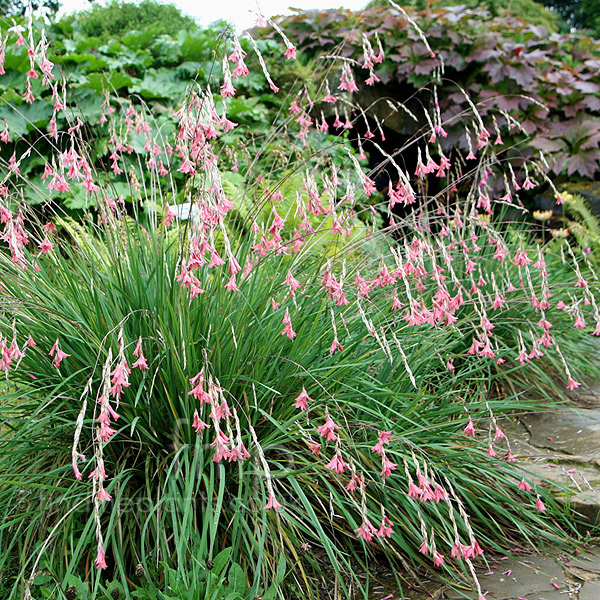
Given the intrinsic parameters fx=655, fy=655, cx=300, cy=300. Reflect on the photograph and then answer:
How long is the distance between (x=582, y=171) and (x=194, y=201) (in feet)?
19.8

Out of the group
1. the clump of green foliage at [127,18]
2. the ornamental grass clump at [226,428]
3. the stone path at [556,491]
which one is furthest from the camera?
the clump of green foliage at [127,18]

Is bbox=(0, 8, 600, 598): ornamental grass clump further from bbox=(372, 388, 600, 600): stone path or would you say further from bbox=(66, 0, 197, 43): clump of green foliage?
bbox=(66, 0, 197, 43): clump of green foliage

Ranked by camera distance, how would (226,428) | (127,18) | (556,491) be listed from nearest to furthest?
(226,428), (556,491), (127,18)

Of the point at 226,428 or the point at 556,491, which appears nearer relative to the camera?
the point at 226,428

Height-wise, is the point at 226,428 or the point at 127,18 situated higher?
the point at 127,18

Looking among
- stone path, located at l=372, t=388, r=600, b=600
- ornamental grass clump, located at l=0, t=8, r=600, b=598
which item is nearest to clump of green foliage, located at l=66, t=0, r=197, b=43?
ornamental grass clump, located at l=0, t=8, r=600, b=598

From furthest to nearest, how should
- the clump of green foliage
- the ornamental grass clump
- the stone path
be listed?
1. the clump of green foliage
2. the stone path
3. the ornamental grass clump

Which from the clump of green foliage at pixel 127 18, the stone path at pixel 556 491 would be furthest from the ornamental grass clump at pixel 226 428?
the clump of green foliage at pixel 127 18

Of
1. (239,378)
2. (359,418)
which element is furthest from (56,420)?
(359,418)

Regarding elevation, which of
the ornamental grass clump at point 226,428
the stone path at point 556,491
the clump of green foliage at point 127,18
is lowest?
the stone path at point 556,491

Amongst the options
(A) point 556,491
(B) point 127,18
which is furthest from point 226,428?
(B) point 127,18

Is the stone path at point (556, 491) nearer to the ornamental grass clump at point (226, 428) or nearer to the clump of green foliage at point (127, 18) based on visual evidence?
the ornamental grass clump at point (226, 428)

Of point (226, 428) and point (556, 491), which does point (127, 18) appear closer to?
point (226, 428)

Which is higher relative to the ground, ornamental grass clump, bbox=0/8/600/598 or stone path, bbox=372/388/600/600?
ornamental grass clump, bbox=0/8/600/598
